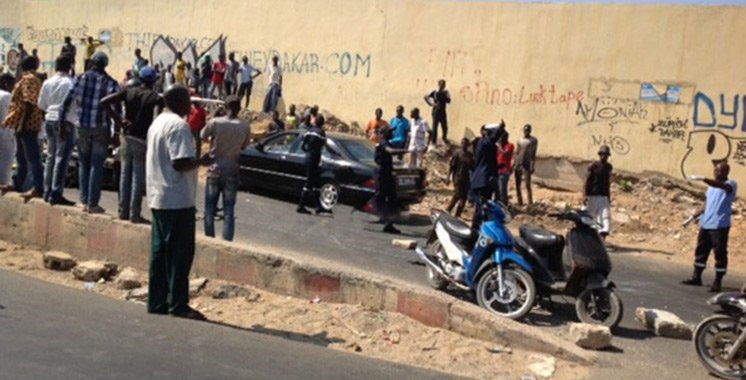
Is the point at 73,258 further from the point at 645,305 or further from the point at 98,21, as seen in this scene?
the point at 98,21

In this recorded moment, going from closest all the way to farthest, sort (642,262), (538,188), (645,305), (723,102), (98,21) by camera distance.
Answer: (645,305) → (642,262) → (723,102) → (538,188) → (98,21)

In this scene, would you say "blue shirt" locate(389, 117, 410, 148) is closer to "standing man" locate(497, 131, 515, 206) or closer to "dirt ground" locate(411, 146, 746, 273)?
"dirt ground" locate(411, 146, 746, 273)

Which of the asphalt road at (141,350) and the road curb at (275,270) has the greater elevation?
the road curb at (275,270)

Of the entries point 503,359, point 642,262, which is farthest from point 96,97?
point 642,262

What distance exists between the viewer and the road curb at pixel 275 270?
758 centimetres

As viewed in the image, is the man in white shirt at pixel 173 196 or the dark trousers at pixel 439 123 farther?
the dark trousers at pixel 439 123

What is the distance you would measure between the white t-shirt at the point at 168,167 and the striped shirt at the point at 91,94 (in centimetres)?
270

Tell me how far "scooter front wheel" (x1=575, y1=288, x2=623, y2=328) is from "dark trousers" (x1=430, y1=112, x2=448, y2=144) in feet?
44.0

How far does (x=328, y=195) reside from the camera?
17016 mm

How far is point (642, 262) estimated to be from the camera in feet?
49.2

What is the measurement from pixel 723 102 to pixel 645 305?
9655 mm

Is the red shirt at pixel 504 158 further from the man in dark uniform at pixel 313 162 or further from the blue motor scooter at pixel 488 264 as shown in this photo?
the blue motor scooter at pixel 488 264

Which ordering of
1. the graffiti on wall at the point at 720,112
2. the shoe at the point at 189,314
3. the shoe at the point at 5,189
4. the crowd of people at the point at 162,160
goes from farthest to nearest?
the graffiti on wall at the point at 720,112 → the shoe at the point at 5,189 → the shoe at the point at 189,314 → the crowd of people at the point at 162,160

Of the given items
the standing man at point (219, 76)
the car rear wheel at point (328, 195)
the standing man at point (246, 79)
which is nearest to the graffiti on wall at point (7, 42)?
the standing man at point (219, 76)
